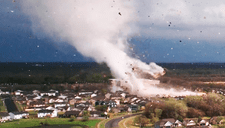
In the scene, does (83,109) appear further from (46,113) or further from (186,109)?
(186,109)

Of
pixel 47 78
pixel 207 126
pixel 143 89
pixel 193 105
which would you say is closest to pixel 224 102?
pixel 193 105

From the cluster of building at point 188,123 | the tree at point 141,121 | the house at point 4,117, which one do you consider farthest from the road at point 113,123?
the house at point 4,117

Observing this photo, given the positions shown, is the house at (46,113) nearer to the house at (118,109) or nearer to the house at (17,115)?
the house at (17,115)

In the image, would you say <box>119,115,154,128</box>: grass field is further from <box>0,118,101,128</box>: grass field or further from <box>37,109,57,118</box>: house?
<box>37,109,57,118</box>: house

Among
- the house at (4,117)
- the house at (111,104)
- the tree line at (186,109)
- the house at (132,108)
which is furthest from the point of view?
the house at (111,104)

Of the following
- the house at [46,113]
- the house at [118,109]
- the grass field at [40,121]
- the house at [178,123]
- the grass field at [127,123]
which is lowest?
the house at [178,123]

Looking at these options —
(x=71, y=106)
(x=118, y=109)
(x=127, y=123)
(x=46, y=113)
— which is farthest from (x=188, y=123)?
(x=71, y=106)

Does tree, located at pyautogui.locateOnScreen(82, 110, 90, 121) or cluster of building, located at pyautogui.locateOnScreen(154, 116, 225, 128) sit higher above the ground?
tree, located at pyautogui.locateOnScreen(82, 110, 90, 121)

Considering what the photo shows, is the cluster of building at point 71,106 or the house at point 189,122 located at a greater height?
the cluster of building at point 71,106

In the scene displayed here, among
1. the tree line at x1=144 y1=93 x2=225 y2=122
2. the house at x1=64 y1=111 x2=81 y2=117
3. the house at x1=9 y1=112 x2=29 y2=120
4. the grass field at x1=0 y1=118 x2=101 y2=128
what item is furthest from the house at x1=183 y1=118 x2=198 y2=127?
the house at x1=9 y1=112 x2=29 y2=120

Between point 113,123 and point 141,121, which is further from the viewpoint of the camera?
point 113,123

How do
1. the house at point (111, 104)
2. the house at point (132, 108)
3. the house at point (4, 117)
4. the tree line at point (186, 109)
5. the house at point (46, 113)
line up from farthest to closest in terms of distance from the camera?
the house at point (111, 104) → the house at point (132, 108) → the house at point (46, 113) → the tree line at point (186, 109) → the house at point (4, 117)
